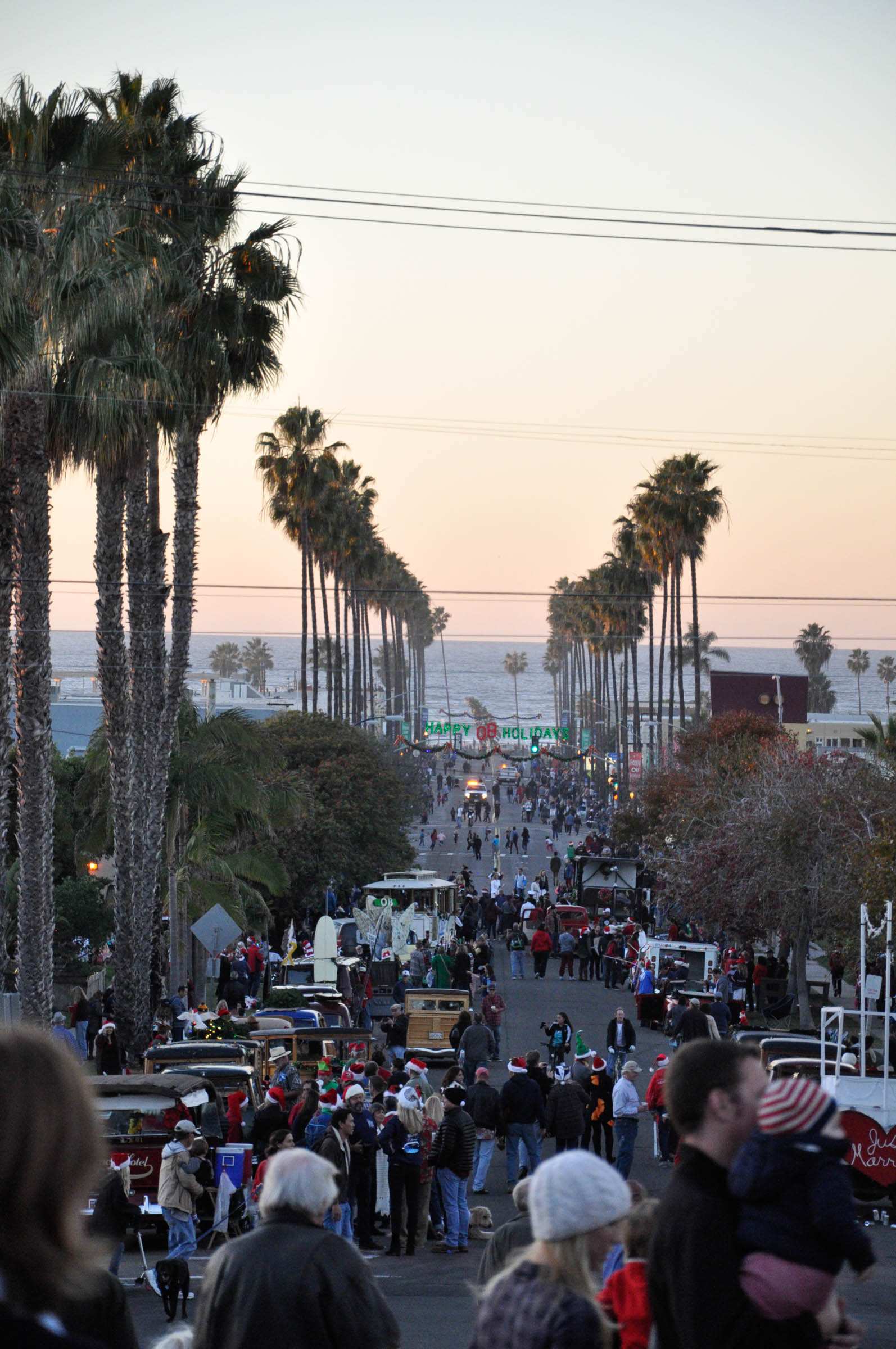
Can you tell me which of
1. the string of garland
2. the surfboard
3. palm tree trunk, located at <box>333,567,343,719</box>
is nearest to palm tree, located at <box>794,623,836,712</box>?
the string of garland

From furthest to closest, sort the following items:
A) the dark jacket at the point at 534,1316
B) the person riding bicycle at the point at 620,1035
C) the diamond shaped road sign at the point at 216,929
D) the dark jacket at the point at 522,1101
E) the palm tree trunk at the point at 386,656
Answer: the palm tree trunk at the point at 386,656 < the diamond shaped road sign at the point at 216,929 < the person riding bicycle at the point at 620,1035 < the dark jacket at the point at 522,1101 < the dark jacket at the point at 534,1316

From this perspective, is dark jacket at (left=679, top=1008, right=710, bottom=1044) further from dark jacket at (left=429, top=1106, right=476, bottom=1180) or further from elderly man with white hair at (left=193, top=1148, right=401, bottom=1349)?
elderly man with white hair at (left=193, top=1148, right=401, bottom=1349)

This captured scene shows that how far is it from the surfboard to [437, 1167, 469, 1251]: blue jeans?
16.2 metres

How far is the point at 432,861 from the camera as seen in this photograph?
72.2m

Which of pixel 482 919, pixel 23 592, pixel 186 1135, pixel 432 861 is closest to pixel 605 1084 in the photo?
pixel 186 1135

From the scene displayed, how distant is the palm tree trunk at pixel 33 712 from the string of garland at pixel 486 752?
70.9m

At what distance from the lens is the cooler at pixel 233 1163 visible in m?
14.3

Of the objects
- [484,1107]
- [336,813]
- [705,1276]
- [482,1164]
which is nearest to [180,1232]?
[484,1107]

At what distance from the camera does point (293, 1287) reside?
436cm

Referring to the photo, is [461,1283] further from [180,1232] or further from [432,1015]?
[432,1015]

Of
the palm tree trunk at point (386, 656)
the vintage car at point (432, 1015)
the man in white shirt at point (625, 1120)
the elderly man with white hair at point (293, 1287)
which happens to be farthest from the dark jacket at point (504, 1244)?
the palm tree trunk at point (386, 656)

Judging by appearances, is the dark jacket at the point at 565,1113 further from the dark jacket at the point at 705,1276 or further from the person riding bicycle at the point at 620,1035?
the dark jacket at the point at 705,1276

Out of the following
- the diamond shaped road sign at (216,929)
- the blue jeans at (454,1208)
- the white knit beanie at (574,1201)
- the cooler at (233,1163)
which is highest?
the white knit beanie at (574,1201)

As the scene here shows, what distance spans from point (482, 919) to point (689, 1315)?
41046 mm
